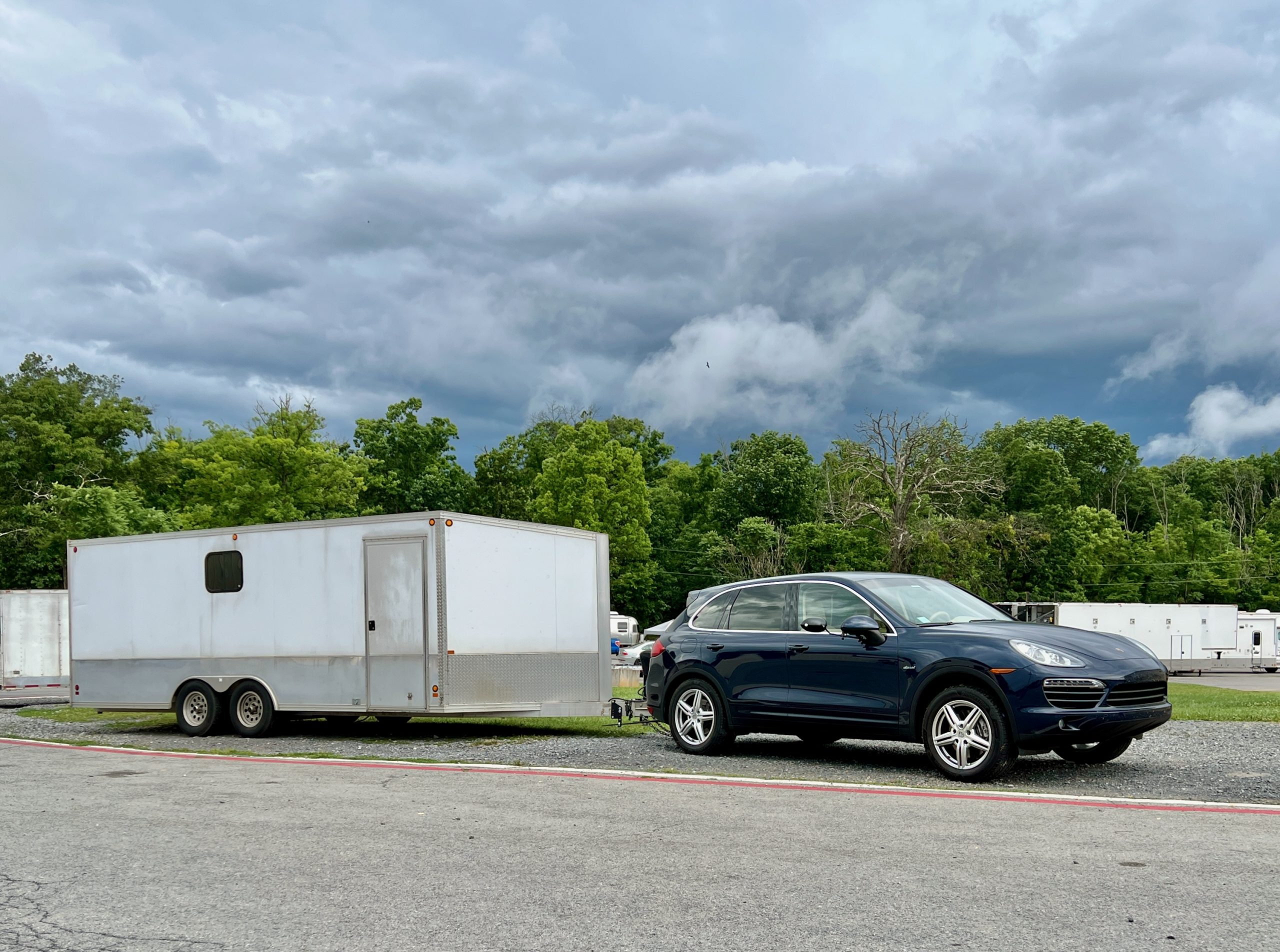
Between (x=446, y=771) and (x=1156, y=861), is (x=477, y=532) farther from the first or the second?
(x=1156, y=861)

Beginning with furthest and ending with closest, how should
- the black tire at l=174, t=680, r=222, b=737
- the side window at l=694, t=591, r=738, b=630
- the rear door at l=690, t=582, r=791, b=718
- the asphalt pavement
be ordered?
the black tire at l=174, t=680, r=222, b=737
the side window at l=694, t=591, r=738, b=630
the rear door at l=690, t=582, r=791, b=718
the asphalt pavement

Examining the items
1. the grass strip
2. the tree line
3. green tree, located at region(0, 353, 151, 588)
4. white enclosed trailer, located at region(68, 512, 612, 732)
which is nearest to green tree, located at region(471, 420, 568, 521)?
the tree line

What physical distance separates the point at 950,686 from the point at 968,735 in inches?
17.9

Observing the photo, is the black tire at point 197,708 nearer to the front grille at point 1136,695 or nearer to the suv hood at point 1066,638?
the suv hood at point 1066,638

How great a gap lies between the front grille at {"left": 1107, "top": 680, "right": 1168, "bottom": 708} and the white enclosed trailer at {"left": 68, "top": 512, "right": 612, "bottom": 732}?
7494mm

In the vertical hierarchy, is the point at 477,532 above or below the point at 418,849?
above

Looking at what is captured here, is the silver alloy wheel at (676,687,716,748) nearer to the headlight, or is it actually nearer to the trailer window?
the headlight

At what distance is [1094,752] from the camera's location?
10.6 metres

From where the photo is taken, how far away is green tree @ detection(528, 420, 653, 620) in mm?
58844

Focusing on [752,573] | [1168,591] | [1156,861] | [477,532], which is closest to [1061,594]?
[1168,591]

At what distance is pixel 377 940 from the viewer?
16.8 ft

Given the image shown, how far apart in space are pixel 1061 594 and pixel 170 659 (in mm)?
68325

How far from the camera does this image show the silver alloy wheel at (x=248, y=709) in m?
15.7

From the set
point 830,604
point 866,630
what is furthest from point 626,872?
point 830,604
